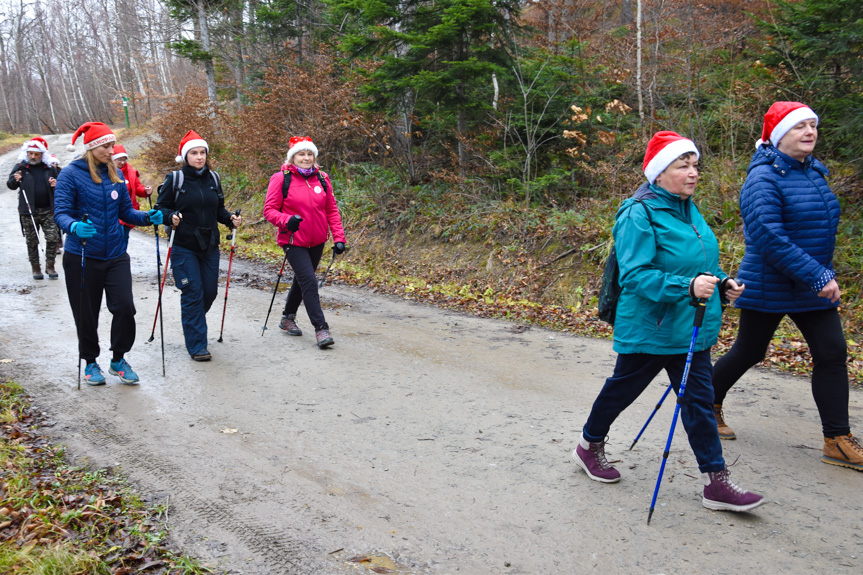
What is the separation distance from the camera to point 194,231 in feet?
22.8

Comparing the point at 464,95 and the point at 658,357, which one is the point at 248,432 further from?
the point at 464,95

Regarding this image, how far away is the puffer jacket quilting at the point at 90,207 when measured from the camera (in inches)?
233

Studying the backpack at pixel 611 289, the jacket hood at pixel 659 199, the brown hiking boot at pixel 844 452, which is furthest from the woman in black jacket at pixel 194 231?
the brown hiking boot at pixel 844 452

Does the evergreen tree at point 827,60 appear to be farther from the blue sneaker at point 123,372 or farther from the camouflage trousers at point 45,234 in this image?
the camouflage trousers at point 45,234

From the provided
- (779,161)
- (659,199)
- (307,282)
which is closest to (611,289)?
(659,199)

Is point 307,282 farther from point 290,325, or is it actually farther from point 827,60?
point 827,60

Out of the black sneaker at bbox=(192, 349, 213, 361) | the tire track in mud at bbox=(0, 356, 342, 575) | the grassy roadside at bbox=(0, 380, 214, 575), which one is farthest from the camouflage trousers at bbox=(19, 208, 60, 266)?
the grassy roadside at bbox=(0, 380, 214, 575)

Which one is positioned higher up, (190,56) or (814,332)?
(190,56)

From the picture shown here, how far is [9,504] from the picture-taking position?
3.86 meters

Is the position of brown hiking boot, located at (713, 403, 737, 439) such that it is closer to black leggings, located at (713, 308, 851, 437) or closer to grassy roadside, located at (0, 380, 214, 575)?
black leggings, located at (713, 308, 851, 437)

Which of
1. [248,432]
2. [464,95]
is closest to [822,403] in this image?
[248,432]

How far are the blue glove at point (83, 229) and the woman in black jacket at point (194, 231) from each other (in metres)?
1.01

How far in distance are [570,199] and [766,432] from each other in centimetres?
757

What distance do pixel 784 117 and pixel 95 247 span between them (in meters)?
5.94
